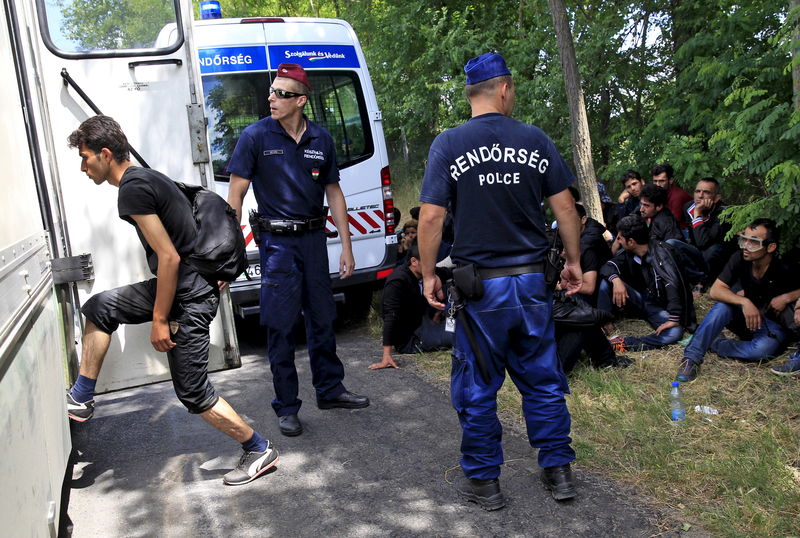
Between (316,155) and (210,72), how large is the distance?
107 inches

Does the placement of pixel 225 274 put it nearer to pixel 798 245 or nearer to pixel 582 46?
pixel 798 245

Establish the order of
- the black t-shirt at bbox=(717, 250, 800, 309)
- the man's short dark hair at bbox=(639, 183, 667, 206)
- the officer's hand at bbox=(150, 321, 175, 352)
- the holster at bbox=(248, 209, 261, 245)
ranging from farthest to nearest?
the man's short dark hair at bbox=(639, 183, 667, 206)
the black t-shirt at bbox=(717, 250, 800, 309)
the holster at bbox=(248, 209, 261, 245)
the officer's hand at bbox=(150, 321, 175, 352)

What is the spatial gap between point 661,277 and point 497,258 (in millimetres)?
3294

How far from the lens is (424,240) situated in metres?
3.55

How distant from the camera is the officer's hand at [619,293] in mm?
6566

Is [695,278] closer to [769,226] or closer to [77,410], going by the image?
[769,226]

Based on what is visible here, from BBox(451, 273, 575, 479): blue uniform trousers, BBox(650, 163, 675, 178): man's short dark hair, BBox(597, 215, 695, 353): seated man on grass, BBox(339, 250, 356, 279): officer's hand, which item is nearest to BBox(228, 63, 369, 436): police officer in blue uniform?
BBox(339, 250, 356, 279): officer's hand

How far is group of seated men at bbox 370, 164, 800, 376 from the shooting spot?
213 inches

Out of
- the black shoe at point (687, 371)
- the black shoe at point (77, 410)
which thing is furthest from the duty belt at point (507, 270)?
the black shoe at point (77, 410)

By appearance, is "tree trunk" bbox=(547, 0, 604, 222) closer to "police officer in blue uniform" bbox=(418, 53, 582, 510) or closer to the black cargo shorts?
"police officer in blue uniform" bbox=(418, 53, 582, 510)

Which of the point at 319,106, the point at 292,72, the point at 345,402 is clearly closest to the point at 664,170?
the point at 319,106

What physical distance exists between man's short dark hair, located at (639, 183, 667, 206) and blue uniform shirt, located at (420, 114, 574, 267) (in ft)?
13.8

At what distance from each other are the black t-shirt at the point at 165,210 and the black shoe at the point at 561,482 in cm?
191

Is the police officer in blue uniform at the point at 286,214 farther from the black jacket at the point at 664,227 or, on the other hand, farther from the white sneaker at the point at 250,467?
the black jacket at the point at 664,227
